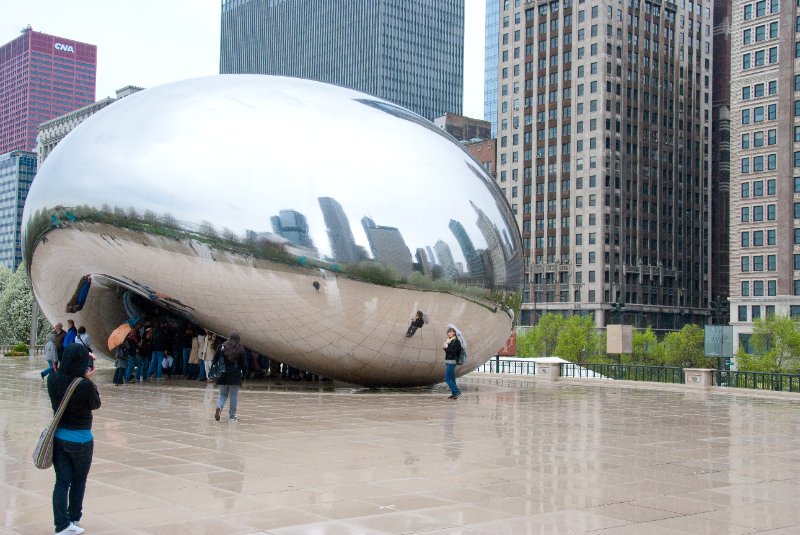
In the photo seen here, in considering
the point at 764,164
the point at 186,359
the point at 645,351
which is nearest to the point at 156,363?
the point at 186,359

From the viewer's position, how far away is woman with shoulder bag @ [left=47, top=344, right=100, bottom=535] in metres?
7.29

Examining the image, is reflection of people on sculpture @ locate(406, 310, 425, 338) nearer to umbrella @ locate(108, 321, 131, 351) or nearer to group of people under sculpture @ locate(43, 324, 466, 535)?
umbrella @ locate(108, 321, 131, 351)

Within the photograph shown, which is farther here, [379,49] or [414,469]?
[379,49]

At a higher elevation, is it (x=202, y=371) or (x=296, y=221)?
(x=296, y=221)

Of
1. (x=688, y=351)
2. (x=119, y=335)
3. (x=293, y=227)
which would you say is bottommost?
(x=688, y=351)

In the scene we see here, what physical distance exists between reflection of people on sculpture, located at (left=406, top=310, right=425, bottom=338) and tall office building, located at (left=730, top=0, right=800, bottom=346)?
8240cm

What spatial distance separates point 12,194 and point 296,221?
168525mm

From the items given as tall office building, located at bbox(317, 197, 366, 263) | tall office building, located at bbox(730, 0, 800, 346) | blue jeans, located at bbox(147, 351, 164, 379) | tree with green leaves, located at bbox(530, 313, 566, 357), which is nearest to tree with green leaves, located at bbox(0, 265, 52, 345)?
tree with green leaves, located at bbox(530, 313, 566, 357)

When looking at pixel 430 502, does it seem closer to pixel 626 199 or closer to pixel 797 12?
pixel 797 12

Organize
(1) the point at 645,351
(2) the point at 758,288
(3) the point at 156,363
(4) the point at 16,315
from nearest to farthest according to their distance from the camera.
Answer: (3) the point at 156,363, (4) the point at 16,315, (1) the point at 645,351, (2) the point at 758,288

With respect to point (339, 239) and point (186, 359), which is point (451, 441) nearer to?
point (339, 239)

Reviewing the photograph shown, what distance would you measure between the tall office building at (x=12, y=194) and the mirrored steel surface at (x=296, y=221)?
518 feet

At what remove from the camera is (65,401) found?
732 cm

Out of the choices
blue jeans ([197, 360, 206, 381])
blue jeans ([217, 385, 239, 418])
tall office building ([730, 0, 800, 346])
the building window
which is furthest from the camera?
the building window
